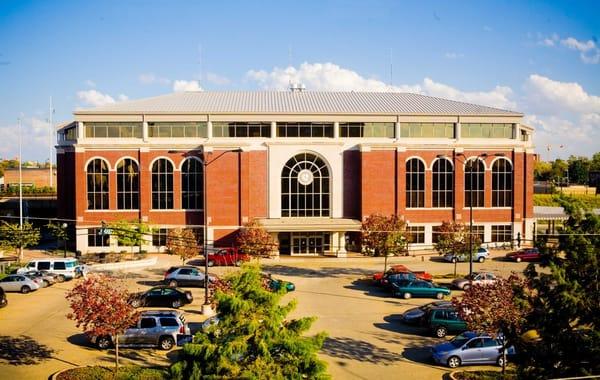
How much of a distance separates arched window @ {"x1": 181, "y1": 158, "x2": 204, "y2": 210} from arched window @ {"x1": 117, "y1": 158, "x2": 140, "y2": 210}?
403cm

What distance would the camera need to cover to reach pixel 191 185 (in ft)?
161

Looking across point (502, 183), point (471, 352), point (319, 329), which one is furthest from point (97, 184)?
point (471, 352)

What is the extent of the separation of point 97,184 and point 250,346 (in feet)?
127

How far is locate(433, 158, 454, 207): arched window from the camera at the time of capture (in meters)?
50.4

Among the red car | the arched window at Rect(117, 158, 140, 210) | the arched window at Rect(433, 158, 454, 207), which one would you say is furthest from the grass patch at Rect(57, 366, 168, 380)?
the arched window at Rect(433, 158, 454, 207)

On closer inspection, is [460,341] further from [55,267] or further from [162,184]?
[162,184]

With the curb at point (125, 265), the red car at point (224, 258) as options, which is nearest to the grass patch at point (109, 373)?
the curb at point (125, 265)

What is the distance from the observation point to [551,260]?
16766 mm

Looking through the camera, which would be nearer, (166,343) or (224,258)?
(166,343)

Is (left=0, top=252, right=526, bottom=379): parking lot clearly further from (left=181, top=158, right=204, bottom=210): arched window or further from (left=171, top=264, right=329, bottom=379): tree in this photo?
(left=181, top=158, right=204, bottom=210): arched window

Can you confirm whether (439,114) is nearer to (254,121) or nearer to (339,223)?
(339,223)

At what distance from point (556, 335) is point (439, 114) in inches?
1446

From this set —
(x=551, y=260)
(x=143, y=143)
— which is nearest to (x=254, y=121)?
(x=143, y=143)

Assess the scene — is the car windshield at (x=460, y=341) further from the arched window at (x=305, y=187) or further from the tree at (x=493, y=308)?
the arched window at (x=305, y=187)
